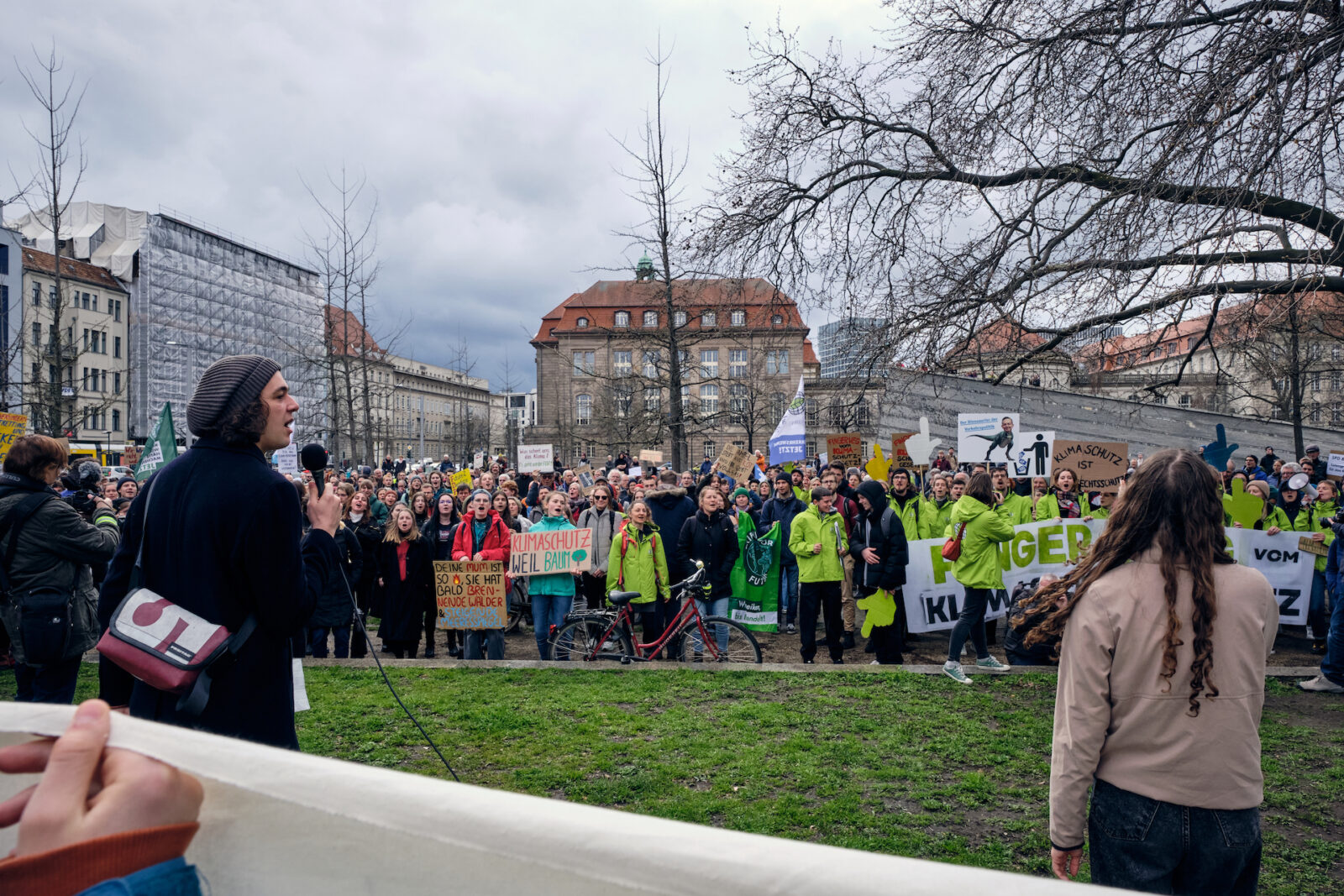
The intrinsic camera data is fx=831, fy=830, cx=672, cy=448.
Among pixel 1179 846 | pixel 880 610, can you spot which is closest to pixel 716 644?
pixel 880 610

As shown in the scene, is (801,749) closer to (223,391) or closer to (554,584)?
(554,584)

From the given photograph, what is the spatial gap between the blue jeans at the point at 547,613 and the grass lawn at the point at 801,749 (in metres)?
1.04

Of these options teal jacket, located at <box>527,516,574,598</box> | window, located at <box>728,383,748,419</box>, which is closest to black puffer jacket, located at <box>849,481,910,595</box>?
teal jacket, located at <box>527,516,574,598</box>

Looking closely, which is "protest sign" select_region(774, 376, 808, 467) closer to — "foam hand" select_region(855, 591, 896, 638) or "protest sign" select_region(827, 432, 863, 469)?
"protest sign" select_region(827, 432, 863, 469)

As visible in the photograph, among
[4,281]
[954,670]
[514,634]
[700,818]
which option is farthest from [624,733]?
[4,281]

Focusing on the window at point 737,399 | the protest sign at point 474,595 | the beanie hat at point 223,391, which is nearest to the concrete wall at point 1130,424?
the window at point 737,399

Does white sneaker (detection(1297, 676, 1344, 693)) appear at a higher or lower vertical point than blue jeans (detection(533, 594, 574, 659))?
lower

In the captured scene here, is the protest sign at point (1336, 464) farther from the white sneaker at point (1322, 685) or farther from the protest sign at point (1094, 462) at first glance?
the white sneaker at point (1322, 685)

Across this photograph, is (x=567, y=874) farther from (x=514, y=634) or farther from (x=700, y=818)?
(x=514, y=634)

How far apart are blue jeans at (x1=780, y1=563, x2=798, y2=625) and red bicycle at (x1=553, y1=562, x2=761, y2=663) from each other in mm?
2788

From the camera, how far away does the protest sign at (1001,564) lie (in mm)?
9750

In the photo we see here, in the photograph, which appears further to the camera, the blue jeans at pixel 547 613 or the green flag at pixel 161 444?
the green flag at pixel 161 444

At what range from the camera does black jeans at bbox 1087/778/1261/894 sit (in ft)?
7.65

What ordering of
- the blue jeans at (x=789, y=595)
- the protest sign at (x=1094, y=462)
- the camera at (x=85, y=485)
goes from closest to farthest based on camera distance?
the camera at (x=85, y=485), the protest sign at (x=1094, y=462), the blue jeans at (x=789, y=595)
